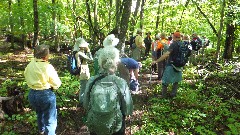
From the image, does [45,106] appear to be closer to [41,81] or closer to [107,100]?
[41,81]

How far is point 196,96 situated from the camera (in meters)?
8.26

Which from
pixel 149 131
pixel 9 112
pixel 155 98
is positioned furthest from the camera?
pixel 155 98

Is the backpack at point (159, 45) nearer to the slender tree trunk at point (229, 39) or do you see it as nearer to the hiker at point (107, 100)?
the slender tree trunk at point (229, 39)

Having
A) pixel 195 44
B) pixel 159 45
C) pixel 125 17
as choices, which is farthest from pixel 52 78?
pixel 195 44

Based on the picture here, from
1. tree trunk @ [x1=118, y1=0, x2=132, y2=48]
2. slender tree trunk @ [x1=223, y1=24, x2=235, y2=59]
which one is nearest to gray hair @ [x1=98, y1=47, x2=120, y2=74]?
tree trunk @ [x1=118, y1=0, x2=132, y2=48]

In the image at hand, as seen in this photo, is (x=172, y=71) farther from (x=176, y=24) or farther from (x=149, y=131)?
(x=176, y=24)

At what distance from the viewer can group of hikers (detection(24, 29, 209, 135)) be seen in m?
3.37

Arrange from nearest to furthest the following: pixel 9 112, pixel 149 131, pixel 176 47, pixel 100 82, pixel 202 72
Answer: pixel 100 82 → pixel 149 131 → pixel 9 112 → pixel 176 47 → pixel 202 72

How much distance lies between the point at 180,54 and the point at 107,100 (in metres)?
4.78

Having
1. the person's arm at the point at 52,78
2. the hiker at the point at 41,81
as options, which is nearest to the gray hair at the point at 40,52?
the hiker at the point at 41,81

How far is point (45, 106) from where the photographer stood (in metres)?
4.98

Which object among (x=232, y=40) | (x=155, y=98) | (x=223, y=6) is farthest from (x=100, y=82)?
(x=232, y=40)

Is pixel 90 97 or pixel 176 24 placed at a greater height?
pixel 176 24

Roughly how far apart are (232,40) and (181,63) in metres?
8.11
